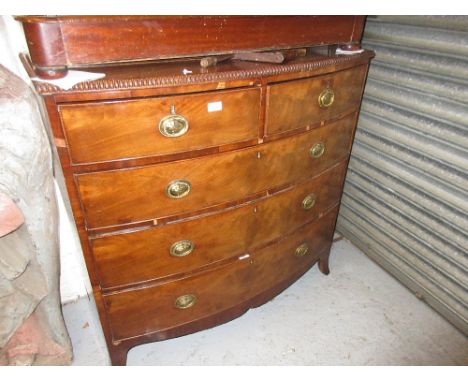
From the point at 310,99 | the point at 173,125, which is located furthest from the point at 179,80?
the point at 310,99

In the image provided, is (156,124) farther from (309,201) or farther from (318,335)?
(318,335)

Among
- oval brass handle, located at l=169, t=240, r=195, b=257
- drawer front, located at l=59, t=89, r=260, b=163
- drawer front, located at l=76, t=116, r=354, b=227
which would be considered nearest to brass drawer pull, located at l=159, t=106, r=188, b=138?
drawer front, located at l=59, t=89, r=260, b=163

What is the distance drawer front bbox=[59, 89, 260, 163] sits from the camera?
92cm

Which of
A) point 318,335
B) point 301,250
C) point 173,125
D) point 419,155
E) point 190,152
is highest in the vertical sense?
point 173,125

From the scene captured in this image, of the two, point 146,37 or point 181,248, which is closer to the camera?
point 146,37

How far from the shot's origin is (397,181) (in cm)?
196

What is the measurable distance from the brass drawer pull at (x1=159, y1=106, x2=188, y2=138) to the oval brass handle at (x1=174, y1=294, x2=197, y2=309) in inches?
29.4

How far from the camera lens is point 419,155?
5.89 ft

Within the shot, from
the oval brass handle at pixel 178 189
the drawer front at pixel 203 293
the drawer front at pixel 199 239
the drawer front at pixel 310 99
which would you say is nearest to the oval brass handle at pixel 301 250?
the drawer front at pixel 203 293

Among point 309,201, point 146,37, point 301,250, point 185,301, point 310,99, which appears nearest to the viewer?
point 146,37

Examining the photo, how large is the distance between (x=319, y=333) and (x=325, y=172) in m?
0.94

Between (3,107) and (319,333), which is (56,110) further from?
(319,333)

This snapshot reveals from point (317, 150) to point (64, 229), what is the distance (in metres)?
1.41

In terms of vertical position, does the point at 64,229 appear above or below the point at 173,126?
below
